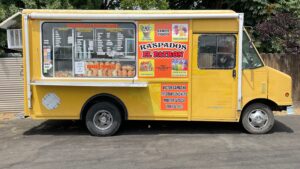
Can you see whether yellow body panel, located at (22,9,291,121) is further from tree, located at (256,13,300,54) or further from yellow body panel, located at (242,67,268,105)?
tree, located at (256,13,300,54)

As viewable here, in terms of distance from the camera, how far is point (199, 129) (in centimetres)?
910

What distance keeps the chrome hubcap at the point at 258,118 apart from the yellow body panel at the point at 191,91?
0.34m

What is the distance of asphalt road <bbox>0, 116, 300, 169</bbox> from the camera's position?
6.49m

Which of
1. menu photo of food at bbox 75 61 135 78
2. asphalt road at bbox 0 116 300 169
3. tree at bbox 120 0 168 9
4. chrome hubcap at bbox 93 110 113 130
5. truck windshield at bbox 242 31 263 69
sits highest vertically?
tree at bbox 120 0 168 9

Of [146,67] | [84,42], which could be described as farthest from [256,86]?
[84,42]

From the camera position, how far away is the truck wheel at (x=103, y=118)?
838cm

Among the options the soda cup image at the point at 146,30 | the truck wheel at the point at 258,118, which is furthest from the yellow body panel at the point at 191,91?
the soda cup image at the point at 146,30

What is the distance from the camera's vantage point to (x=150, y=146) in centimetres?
759

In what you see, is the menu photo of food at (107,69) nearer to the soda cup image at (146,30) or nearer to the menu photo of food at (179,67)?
the soda cup image at (146,30)

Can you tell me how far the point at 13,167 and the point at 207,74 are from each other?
416cm

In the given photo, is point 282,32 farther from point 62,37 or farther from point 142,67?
point 62,37

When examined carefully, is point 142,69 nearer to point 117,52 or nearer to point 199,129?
point 117,52

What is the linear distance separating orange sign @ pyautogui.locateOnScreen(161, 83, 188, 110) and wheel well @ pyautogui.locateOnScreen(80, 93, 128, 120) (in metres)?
0.85

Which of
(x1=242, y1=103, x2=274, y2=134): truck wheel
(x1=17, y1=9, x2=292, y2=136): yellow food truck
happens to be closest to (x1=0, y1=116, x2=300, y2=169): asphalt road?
(x1=242, y1=103, x2=274, y2=134): truck wheel
